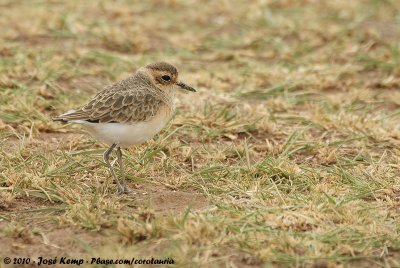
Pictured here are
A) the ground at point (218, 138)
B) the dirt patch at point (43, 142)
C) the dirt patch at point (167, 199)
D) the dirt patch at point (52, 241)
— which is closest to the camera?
the dirt patch at point (52, 241)

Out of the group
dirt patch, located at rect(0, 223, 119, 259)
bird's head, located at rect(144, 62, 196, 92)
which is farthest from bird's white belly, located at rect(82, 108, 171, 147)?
dirt patch, located at rect(0, 223, 119, 259)

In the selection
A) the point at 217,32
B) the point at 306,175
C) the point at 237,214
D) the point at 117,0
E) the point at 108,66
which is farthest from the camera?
the point at 117,0

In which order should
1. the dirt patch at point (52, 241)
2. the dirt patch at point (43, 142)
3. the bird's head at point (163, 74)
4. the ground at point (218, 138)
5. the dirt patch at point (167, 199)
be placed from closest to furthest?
the dirt patch at point (52, 241)
the ground at point (218, 138)
the dirt patch at point (167, 199)
the bird's head at point (163, 74)
the dirt patch at point (43, 142)

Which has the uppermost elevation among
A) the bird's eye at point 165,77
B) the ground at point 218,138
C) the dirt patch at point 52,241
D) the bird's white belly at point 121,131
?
the bird's eye at point 165,77

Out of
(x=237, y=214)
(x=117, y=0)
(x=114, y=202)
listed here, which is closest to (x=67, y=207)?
(x=114, y=202)

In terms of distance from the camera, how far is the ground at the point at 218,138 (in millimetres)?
5695

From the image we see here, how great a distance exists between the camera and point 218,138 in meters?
8.21

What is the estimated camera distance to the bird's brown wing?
6699 millimetres

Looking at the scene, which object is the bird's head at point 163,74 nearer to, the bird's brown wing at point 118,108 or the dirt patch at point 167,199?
the bird's brown wing at point 118,108

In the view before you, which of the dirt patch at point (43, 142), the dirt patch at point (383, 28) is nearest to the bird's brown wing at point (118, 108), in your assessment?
the dirt patch at point (43, 142)

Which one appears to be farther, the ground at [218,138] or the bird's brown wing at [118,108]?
the bird's brown wing at [118,108]

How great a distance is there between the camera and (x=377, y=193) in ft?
22.0

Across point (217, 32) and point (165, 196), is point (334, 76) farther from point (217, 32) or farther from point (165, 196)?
point (165, 196)

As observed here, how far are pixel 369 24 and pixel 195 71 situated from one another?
3473 millimetres
